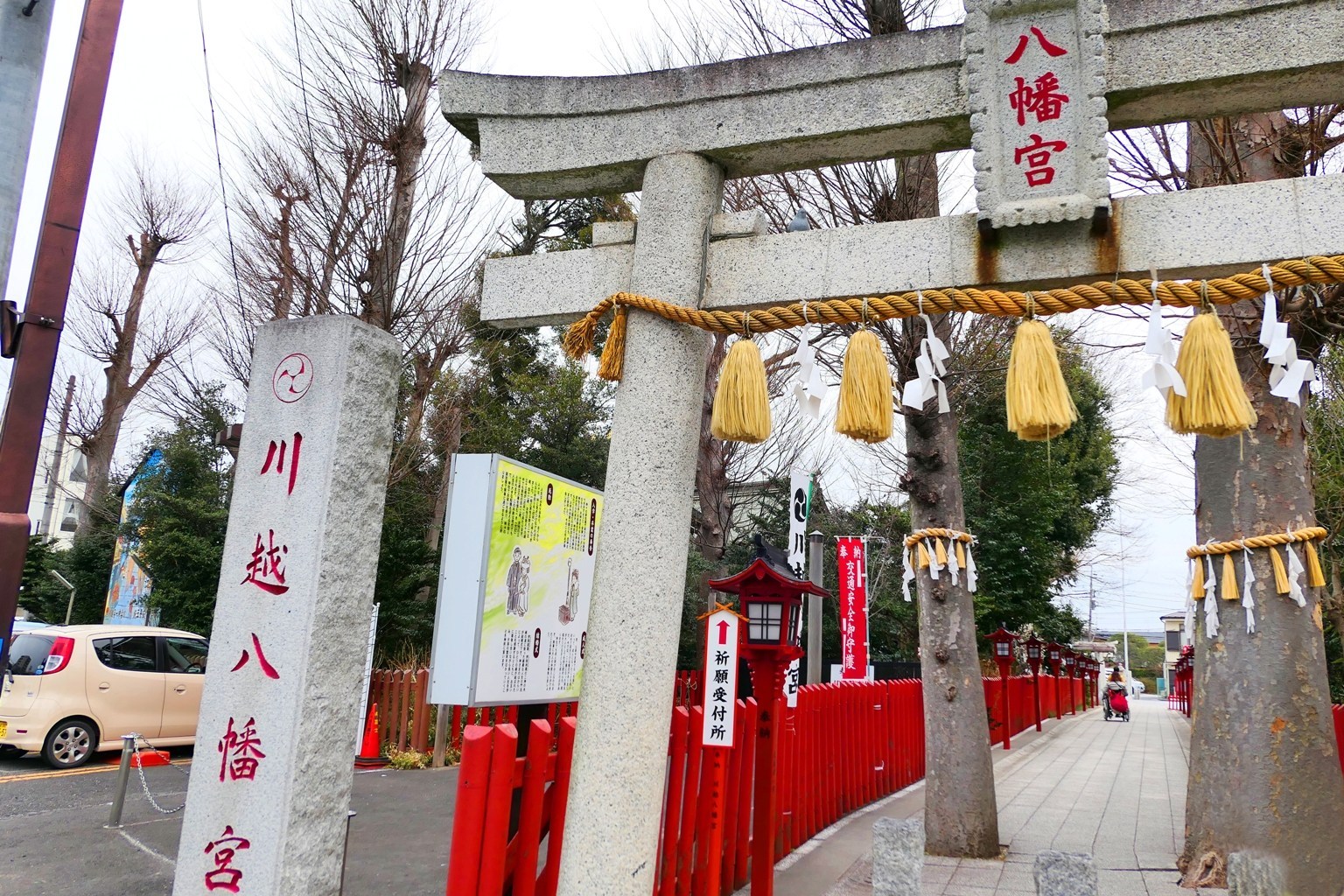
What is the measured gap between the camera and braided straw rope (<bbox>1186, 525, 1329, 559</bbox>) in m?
4.92

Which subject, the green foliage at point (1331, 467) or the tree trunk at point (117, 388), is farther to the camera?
the tree trunk at point (117, 388)

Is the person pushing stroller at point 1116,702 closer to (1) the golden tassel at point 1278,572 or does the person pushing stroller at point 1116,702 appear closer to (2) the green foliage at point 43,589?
(1) the golden tassel at point 1278,572

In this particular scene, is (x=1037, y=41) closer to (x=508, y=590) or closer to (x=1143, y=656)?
(x=508, y=590)

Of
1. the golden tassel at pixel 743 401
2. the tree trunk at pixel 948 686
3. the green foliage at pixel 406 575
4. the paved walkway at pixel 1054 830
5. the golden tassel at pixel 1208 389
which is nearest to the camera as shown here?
the golden tassel at pixel 1208 389

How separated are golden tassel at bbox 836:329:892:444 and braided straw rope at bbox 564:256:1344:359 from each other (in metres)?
0.15

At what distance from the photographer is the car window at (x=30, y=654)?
891 centimetres

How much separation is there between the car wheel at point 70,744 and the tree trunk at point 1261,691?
33.5ft

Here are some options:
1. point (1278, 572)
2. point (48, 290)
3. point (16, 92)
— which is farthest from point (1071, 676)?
point (16, 92)

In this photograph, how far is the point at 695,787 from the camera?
4.77 metres

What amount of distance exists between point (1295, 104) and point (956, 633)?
4263mm

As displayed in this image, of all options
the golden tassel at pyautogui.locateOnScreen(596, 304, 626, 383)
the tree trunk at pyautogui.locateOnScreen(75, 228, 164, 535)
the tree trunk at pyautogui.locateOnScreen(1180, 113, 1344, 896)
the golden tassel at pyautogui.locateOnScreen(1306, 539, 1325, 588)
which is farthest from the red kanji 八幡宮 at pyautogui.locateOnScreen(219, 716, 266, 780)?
the tree trunk at pyautogui.locateOnScreen(75, 228, 164, 535)

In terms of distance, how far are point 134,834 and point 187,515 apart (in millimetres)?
9421

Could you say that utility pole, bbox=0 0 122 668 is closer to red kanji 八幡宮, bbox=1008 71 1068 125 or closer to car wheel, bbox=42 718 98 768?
red kanji 八幡宮, bbox=1008 71 1068 125

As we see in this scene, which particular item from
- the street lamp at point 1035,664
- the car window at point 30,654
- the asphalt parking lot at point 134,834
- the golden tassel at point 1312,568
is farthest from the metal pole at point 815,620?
the street lamp at point 1035,664
